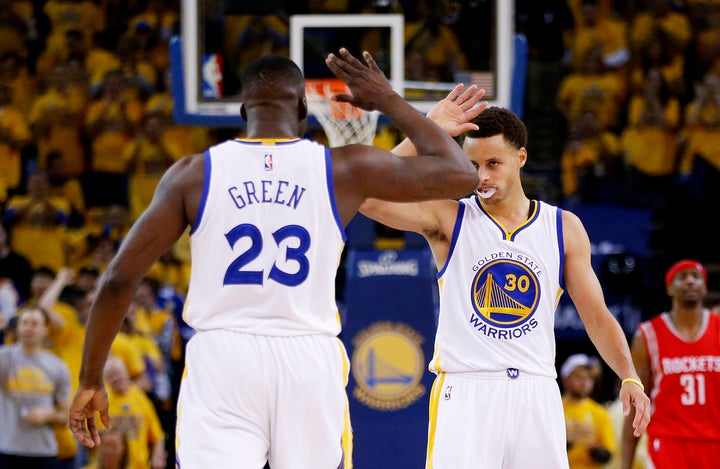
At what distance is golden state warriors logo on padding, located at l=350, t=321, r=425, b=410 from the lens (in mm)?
9727

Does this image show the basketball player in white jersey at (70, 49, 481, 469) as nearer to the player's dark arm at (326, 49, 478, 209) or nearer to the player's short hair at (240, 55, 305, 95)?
the player's dark arm at (326, 49, 478, 209)

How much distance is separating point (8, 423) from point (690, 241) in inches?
292

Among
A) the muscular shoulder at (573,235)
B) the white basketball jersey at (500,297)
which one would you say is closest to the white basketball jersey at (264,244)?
the white basketball jersey at (500,297)

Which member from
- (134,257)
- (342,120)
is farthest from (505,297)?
(342,120)

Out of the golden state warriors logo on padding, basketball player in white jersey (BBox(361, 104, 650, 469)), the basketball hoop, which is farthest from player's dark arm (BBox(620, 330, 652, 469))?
basketball player in white jersey (BBox(361, 104, 650, 469))

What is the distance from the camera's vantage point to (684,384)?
8023 mm

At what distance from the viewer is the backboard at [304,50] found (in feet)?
30.5

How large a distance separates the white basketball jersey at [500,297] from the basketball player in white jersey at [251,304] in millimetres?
1206

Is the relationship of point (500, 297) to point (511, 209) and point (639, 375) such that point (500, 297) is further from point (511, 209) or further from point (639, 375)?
point (639, 375)

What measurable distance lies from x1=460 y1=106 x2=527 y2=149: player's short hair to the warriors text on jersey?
2.95 m

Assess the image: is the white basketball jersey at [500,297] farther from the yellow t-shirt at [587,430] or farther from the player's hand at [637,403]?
the yellow t-shirt at [587,430]

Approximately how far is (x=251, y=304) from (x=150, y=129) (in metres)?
9.18

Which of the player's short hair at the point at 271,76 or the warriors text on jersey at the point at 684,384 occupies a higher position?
the player's short hair at the point at 271,76

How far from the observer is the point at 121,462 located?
920 cm
